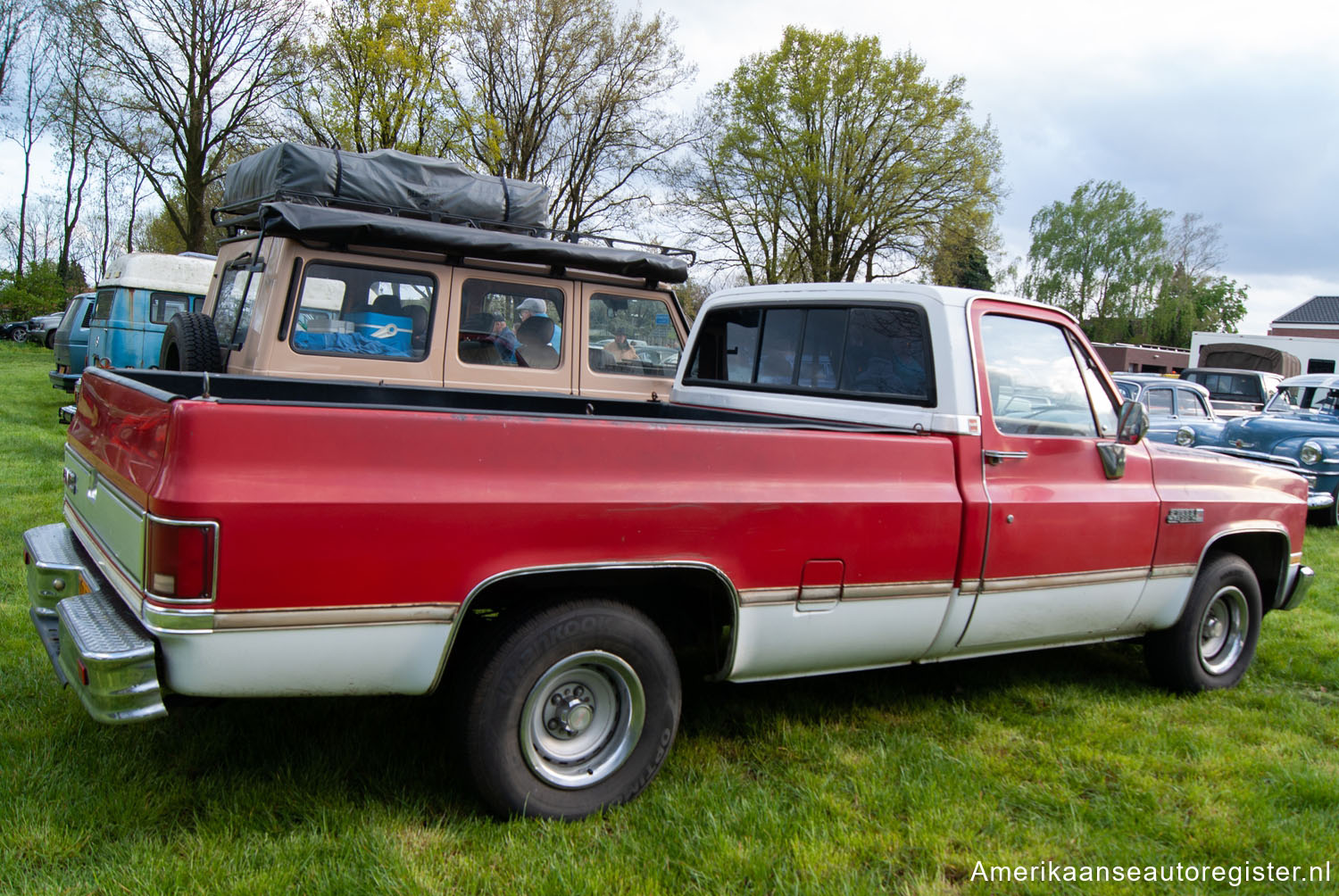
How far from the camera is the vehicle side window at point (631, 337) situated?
673 centimetres

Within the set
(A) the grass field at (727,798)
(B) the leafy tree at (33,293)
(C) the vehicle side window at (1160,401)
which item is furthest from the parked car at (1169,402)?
(B) the leafy tree at (33,293)

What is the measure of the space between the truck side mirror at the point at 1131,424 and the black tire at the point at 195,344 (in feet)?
16.2

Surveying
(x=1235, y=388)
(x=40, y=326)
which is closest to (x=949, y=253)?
(x=1235, y=388)

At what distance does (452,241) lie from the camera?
19.7 feet

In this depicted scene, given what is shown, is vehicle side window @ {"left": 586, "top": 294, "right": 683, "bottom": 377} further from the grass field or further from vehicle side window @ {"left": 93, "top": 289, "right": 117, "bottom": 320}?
vehicle side window @ {"left": 93, "top": 289, "right": 117, "bottom": 320}

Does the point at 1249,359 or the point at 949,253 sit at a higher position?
the point at 949,253

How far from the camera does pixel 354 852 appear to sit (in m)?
2.69

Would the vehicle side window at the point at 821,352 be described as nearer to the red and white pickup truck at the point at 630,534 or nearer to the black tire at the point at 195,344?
the red and white pickup truck at the point at 630,534

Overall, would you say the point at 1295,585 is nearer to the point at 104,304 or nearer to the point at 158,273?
the point at 158,273

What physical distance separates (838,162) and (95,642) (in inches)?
1297

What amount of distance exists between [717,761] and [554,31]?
26.6 metres

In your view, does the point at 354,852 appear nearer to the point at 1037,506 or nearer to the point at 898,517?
the point at 898,517

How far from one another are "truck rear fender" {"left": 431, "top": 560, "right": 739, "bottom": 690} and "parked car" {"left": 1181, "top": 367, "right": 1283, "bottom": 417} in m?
16.2

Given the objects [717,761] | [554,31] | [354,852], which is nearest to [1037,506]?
[717,761]
